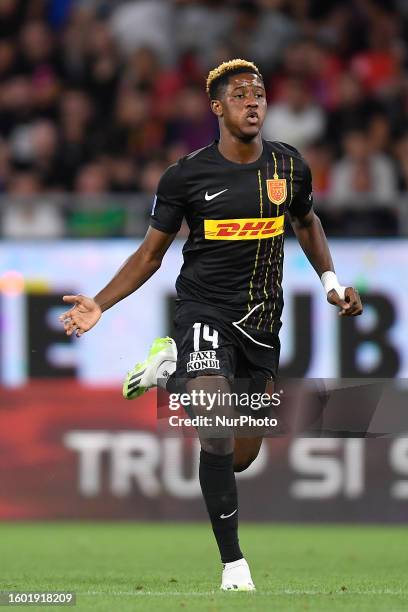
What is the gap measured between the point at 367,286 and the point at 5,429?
2.99m

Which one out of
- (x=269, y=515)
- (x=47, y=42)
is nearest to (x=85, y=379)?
(x=269, y=515)

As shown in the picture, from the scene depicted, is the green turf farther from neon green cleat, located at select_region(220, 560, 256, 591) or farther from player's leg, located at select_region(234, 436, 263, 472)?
player's leg, located at select_region(234, 436, 263, 472)

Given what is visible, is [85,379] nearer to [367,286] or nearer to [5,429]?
[5,429]

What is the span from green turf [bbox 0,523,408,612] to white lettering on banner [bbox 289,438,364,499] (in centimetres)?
28

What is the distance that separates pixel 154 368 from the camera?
7727mm

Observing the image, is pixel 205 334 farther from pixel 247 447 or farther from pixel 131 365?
pixel 131 365

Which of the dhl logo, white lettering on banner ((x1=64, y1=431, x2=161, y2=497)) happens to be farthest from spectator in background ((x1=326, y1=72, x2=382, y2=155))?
the dhl logo

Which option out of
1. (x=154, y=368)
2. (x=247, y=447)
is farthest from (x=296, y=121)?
(x=247, y=447)

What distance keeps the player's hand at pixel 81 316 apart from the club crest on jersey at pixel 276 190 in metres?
Result: 0.99

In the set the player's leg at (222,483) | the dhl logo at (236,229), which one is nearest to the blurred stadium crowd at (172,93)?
the dhl logo at (236,229)

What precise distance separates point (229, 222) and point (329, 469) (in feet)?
15.8

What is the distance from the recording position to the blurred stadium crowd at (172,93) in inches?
516

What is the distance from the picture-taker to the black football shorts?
288 inches

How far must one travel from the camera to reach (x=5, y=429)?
12102 millimetres
